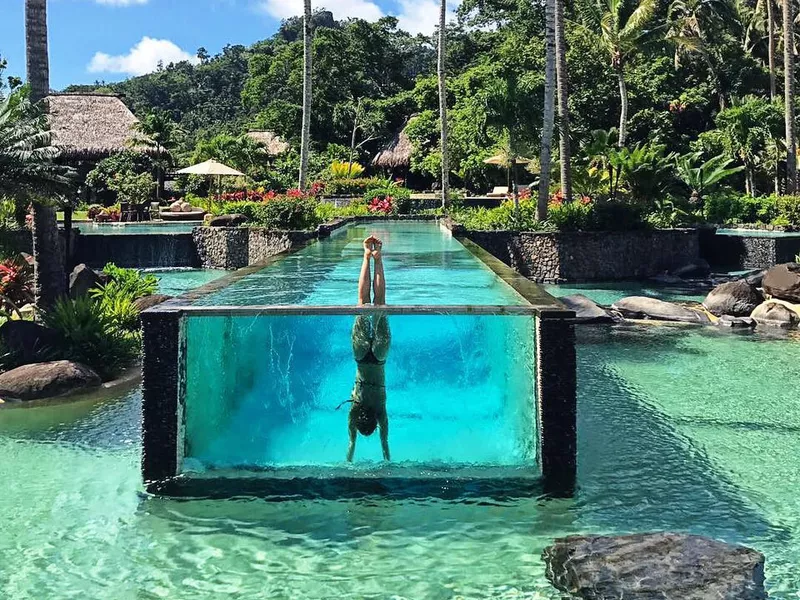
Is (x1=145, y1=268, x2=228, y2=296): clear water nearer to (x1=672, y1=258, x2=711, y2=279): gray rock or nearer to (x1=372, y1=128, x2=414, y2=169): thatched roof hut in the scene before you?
(x1=672, y1=258, x2=711, y2=279): gray rock

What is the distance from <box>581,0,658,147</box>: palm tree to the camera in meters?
29.5

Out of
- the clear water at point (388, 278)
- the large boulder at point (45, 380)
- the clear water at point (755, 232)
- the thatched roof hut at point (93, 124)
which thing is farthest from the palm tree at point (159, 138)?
the large boulder at point (45, 380)

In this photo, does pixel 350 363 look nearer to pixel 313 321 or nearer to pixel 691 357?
pixel 313 321

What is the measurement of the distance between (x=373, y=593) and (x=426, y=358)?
205 cm

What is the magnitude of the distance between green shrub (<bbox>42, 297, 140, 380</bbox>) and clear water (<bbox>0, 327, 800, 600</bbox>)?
6.80 ft

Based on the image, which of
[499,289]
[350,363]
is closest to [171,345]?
[350,363]

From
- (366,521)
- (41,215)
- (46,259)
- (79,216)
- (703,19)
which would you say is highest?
(703,19)

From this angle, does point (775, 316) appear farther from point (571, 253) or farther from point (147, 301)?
point (147, 301)

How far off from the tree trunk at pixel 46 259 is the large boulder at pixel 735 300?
11.0 meters

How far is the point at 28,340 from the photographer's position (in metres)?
10.6

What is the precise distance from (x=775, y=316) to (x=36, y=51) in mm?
12199

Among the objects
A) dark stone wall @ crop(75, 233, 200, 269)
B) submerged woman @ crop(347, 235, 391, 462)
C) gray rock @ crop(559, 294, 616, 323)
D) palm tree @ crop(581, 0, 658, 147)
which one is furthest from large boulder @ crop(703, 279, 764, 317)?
palm tree @ crop(581, 0, 658, 147)

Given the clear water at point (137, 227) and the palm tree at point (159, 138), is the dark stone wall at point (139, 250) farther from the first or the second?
the palm tree at point (159, 138)

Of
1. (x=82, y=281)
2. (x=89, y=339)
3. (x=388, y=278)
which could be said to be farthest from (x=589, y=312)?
(x=82, y=281)
